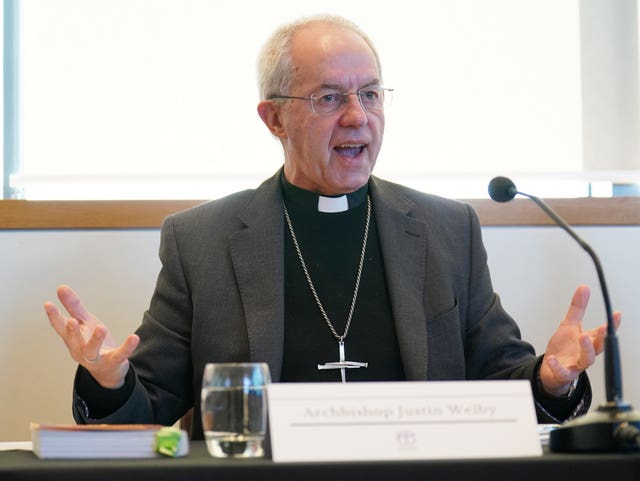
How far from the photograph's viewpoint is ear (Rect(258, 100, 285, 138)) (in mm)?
2715

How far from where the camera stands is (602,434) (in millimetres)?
1305

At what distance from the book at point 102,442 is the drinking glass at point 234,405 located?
63 millimetres

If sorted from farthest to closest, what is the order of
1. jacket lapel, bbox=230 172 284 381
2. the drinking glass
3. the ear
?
the ear < jacket lapel, bbox=230 172 284 381 < the drinking glass

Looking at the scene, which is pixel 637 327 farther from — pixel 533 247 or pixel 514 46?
pixel 514 46

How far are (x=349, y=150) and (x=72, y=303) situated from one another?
3.08ft

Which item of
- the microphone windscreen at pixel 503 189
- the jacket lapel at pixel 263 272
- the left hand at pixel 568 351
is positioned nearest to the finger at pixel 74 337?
the jacket lapel at pixel 263 272

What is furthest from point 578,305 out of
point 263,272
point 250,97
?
point 250,97

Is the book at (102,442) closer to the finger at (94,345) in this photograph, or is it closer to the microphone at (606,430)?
the finger at (94,345)

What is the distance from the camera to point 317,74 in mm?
2549

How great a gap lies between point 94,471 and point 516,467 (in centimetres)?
54

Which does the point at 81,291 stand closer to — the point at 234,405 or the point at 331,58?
the point at 331,58

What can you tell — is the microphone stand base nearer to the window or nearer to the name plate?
the name plate

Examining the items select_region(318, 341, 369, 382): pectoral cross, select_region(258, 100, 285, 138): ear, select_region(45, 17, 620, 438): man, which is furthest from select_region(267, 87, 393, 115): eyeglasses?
select_region(318, 341, 369, 382): pectoral cross

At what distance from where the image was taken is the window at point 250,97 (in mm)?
2961
